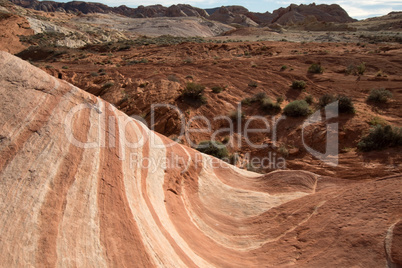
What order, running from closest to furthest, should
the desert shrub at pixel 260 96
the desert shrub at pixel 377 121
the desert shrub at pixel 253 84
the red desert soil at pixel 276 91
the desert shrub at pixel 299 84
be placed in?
the red desert soil at pixel 276 91 → the desert shrub at pixel 377 121 → the desert shrub at pixel 260 96 → the desert shrub at pixel 299 84 → the desert shrub at pixel 253 84

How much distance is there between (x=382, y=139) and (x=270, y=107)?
474cm

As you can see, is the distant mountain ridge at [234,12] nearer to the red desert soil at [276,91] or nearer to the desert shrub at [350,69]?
the desert shrub at [350,69]

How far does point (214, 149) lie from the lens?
9.80m

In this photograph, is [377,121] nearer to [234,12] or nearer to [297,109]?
[297,109]

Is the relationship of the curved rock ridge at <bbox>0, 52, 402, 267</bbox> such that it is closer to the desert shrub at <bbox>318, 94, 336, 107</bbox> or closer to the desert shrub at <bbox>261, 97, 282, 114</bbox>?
the desert shrub at <bbox>261, 97, 282, 114</bbox>

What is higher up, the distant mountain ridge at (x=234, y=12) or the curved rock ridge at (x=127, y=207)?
the distant mountain ridge at (x=234, y=12)

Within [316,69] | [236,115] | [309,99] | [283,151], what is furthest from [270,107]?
[316,69]

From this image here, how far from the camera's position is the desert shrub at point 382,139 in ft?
28.9

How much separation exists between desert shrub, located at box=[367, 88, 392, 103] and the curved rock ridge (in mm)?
9483

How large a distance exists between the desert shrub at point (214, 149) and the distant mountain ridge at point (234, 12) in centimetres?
6296

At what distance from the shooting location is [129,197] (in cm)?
393

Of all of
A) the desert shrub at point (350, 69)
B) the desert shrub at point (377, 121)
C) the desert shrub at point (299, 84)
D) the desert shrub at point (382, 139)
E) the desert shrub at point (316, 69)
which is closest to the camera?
the desert shrub at point (382, 139)

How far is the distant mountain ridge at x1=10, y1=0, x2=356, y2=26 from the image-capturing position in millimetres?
75375

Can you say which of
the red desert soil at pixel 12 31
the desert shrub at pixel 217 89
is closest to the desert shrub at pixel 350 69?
the desert shrub at pixel 217 89
